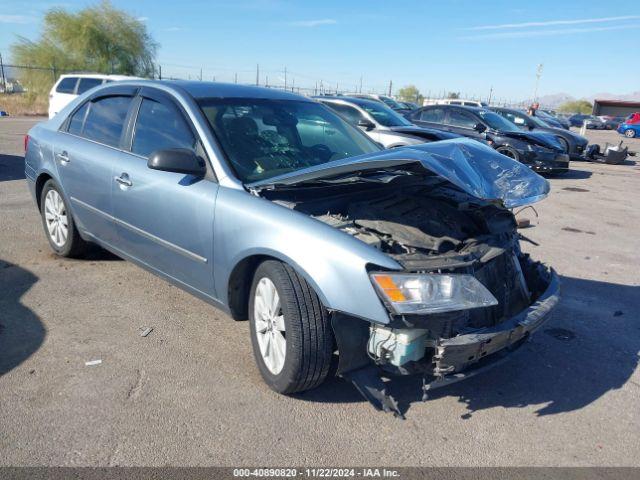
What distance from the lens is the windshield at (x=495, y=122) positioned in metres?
13.2

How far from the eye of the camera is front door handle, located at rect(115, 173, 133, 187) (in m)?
3.80

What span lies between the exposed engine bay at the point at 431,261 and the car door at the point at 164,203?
551 millimetres

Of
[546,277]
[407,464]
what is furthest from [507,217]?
[407,464]

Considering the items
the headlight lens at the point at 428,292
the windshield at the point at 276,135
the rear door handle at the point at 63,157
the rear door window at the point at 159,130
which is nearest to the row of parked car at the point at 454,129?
the windshield at the point at 276,135

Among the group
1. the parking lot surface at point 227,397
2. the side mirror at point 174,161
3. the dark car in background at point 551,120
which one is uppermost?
the dark car in background at point 551,120

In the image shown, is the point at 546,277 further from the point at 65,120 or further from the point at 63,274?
the point at 65,120

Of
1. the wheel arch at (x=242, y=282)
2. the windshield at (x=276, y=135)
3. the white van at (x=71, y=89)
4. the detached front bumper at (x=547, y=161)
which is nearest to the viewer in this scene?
the wheel arch at (x=242, y=282)

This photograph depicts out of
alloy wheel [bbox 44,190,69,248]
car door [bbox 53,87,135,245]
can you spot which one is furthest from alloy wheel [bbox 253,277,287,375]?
alloy wheel [bbox 44,190,69,248]

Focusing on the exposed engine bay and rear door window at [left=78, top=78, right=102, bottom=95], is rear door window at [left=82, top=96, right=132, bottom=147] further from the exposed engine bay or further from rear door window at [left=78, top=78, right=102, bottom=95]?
Answer: rear door window at [left=78, top=78, right=102, bottom=95]

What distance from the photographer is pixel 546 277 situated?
3.50m

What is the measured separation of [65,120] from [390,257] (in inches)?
147

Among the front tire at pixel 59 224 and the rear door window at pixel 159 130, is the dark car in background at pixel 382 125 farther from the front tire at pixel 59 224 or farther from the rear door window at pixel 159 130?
the rear door window at pixel 159 130

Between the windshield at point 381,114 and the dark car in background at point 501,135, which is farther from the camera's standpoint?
the dark car in background at point 501,135

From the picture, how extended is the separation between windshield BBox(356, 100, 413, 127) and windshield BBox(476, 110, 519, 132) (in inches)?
121
